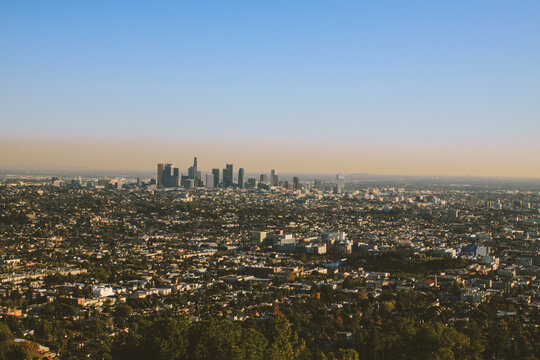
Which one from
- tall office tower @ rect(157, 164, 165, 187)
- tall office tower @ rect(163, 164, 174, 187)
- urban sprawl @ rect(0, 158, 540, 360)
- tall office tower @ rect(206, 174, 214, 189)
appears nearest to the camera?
urban sprawl @ rect(0, 158, 540, 360)

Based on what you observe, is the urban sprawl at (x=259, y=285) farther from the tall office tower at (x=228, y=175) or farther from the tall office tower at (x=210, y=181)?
the tall office tower at (x=228, y=175)

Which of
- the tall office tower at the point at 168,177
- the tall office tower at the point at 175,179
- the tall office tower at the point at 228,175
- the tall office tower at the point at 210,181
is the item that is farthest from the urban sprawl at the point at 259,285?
the tall office tower at the point at 228,175

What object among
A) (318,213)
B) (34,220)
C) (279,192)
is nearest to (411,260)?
(34,220)

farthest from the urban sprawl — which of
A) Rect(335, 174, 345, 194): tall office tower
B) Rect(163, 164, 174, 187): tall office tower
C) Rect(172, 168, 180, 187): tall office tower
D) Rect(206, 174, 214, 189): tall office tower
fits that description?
Rect(206, 174, 214, 189): tall office tower

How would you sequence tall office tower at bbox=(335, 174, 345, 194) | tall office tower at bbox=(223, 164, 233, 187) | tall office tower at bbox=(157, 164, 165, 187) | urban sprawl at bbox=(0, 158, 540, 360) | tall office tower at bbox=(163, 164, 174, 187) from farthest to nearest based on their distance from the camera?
tall office tower at bbox=(223, 164, 233, 187) → tall office tower at bbox=(335, 174, 345, 194) → tall office tower at bbox=(157, 164, 165, 187) → tall office tower at bbox=(163, 164, 174, 187) → urban sprawl at bbox=(0, 158, 540, 360)

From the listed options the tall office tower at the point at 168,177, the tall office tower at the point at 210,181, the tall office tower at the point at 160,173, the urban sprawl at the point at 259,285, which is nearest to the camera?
the urban sprawl at the point at 259,285

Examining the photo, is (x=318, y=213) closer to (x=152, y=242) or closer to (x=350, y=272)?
(x=152, y=242)

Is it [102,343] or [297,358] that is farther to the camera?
[102,343]

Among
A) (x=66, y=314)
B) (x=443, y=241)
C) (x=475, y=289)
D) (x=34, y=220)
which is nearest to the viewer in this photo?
(x=66, y=314)

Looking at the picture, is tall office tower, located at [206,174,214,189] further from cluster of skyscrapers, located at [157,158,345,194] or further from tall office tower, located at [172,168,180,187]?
tall office tower, located at [172,168,180,187]

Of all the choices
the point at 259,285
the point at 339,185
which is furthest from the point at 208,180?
the point at 259,285

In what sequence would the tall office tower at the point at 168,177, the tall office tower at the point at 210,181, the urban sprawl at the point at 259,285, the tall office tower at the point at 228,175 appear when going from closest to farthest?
the urban sprawl at the point at 259,285, the tall office tower at the point at 168,177, the tall office tower at the point at 210,181, the tall office tower at the point at 228,175
